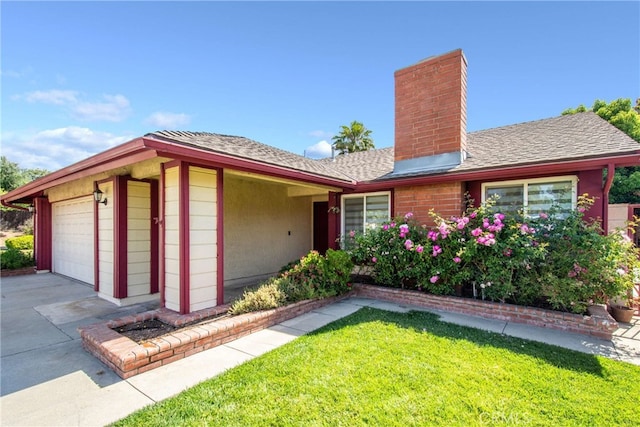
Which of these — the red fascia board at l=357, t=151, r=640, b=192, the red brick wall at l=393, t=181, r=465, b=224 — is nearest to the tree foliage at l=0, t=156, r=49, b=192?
the red brick wall at l=393, t=181, r=465, b=224

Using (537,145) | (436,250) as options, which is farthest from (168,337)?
(537,145)

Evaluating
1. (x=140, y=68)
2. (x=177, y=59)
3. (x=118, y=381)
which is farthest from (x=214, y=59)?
(x=118, y=381)

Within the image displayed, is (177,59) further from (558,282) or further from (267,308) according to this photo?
(558,282)

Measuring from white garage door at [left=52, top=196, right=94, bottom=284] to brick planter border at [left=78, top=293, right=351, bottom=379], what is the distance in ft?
17.9

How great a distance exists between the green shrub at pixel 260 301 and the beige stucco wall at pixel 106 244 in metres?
3.61

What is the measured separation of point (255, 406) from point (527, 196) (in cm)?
659

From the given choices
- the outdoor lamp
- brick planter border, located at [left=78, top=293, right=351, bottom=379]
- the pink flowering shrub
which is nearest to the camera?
brick planter border, located at [left=78, top=293, right=351, bottom=379]

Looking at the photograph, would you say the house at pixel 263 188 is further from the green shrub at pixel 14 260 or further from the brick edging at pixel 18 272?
the green shrub at pixel 14 260

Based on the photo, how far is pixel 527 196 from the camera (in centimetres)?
630

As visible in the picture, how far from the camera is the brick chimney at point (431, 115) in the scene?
742cm

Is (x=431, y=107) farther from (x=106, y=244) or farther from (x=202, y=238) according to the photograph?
(x=106, y=244)

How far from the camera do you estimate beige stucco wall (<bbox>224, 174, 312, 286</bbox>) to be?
8665 millimetres

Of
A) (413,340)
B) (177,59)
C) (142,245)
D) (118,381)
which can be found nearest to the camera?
(118,381)

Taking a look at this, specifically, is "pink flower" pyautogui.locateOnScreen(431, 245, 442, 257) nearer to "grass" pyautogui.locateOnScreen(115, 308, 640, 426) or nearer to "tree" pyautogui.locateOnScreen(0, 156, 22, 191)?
"grass" pyautogui.locateOnScreen(115, 308, 640, 426)
